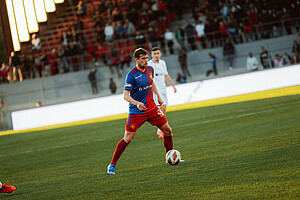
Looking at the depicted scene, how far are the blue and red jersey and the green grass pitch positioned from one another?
1015 millimetres

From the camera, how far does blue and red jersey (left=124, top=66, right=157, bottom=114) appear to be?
7.65 m

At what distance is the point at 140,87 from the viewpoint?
7.71 meters

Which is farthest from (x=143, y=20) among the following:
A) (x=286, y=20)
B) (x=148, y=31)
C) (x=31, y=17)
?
(x=286, y=20)

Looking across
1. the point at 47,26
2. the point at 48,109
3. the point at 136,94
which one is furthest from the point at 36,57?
the point at 136,94

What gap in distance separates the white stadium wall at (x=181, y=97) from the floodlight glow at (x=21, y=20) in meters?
8.54

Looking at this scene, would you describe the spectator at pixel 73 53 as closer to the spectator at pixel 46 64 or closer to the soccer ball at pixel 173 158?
the spectator at pixel 46 64

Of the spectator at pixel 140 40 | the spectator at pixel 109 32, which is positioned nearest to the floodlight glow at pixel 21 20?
the spectator at pixel 109 32

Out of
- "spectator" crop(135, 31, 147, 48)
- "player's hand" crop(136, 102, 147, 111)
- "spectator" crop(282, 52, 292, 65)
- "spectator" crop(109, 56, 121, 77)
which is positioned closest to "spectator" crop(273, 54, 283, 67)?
"spectator" crop(282, 52, 292, 65)

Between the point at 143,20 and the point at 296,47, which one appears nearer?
the point at 296,47

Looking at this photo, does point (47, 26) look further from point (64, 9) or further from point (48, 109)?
point (48, 109)

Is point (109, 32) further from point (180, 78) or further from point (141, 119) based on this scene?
point (141, 119)

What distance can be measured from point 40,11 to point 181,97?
1340 cm

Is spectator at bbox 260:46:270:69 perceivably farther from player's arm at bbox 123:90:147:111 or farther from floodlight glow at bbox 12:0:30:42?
floodlight glow at bbox 12:0:30:42

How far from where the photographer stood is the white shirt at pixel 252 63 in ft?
71.7
